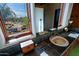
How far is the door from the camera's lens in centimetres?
106

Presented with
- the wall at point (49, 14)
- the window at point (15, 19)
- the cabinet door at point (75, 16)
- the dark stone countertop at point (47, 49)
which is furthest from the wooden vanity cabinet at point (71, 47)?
the window at point (15, 19)

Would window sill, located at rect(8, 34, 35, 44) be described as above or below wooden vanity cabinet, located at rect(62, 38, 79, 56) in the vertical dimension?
above

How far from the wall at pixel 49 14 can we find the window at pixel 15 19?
20cm

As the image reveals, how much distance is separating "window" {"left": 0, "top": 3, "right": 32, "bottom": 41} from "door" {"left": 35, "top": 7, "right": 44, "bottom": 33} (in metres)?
0.09

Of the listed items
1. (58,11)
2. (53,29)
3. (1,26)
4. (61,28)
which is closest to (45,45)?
(53,29)

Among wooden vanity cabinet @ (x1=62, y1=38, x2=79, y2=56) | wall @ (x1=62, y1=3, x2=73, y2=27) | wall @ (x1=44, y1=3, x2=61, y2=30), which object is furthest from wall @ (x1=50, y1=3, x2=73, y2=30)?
wooden vanity cabinet @ (x1=62, y1=38, x2=79, y2=56)

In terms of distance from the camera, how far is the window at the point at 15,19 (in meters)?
0.93

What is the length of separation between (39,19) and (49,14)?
137mm

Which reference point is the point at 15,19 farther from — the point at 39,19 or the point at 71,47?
the point at 71,47

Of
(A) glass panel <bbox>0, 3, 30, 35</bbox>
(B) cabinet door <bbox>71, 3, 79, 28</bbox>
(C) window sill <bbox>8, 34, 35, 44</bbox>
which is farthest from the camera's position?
(B) cabinet door <bbox>71, 3, 79, 28</bbox>

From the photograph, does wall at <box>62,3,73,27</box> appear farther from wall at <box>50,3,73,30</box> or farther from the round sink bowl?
the round sink bowl

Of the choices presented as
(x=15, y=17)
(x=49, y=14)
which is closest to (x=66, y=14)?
(x=49, y=14)

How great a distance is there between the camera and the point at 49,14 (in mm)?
1101

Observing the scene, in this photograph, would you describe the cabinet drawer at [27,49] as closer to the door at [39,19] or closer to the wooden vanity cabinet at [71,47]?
the door at [39,19]
